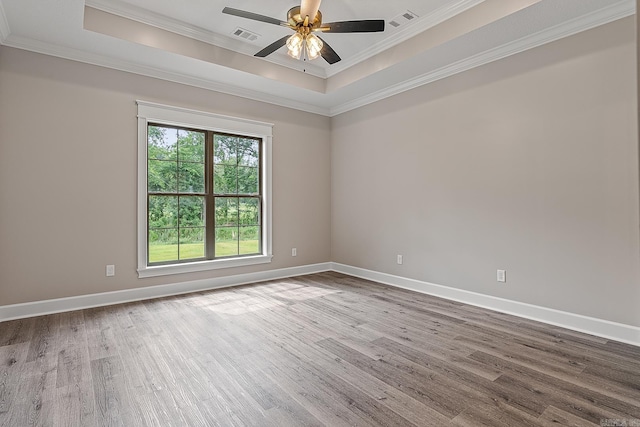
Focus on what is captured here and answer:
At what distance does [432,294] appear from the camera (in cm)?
411

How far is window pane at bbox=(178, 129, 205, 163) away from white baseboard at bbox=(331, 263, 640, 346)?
10.3ft

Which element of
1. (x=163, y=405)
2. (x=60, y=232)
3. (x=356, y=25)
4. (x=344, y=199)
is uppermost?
(x=356, y=25)

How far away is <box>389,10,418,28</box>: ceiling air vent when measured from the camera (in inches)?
131

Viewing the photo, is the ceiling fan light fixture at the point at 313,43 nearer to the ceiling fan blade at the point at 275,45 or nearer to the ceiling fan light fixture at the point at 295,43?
the ceiling fan light fixture at the point at 295,43

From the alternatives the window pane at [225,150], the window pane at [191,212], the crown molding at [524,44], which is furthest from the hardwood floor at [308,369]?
the crown molding at [524,44]

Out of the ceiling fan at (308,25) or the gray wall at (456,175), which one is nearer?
the ceiling fan at (308,25)

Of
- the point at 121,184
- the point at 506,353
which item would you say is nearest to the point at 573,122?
the point at 506,353

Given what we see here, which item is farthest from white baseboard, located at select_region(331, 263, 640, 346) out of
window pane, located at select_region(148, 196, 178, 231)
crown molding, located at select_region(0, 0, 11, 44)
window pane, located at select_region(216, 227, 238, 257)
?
crown molding, located at select_region(0, 0, 11, 44)

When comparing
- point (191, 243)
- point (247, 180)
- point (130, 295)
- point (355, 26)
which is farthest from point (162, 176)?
point (355, 26)

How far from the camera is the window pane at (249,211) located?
4.85 m

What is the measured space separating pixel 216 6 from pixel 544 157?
3.59 metres

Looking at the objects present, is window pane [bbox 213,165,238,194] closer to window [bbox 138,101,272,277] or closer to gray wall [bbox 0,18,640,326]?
window [bbox 138,101,272,277]

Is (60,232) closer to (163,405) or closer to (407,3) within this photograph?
(163,405)

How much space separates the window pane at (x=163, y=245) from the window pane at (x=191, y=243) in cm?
9
